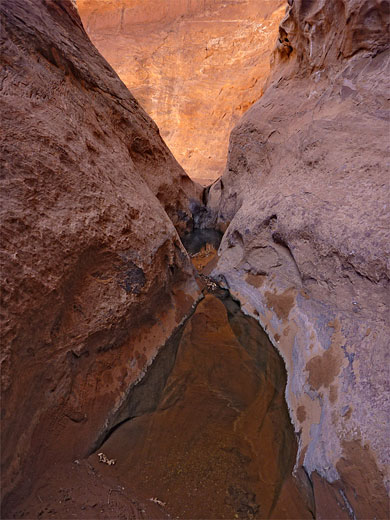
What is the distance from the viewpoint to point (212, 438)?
1954mm

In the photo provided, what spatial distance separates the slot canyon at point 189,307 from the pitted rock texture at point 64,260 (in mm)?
14

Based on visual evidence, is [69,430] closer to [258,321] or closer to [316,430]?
[316,430]

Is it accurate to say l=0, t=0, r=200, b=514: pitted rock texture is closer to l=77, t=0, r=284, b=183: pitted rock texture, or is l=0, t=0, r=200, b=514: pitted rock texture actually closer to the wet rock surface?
the wet rock surface

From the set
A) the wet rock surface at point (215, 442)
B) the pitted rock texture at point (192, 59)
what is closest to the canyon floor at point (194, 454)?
the wet rock surface at point (215, 442)

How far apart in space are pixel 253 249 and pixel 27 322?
2.77m

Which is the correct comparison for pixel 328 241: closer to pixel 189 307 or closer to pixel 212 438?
pixel 189 307

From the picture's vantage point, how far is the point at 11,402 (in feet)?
5.02

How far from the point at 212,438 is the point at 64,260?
1.50 m

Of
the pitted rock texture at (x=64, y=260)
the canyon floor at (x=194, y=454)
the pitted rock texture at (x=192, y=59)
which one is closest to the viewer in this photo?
the canyon floor at (x=194, y=454)

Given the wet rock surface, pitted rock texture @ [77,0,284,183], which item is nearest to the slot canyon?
the wet rock surface

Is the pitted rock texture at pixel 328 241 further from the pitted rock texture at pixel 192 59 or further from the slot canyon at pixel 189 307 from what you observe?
the pitted rock texture at pixel 192 59

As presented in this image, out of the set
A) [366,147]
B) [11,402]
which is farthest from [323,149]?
[11,402]

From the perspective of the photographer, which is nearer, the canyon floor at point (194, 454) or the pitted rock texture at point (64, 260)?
the canyon floor at point (194, 454)

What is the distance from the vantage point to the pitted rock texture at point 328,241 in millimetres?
1750
